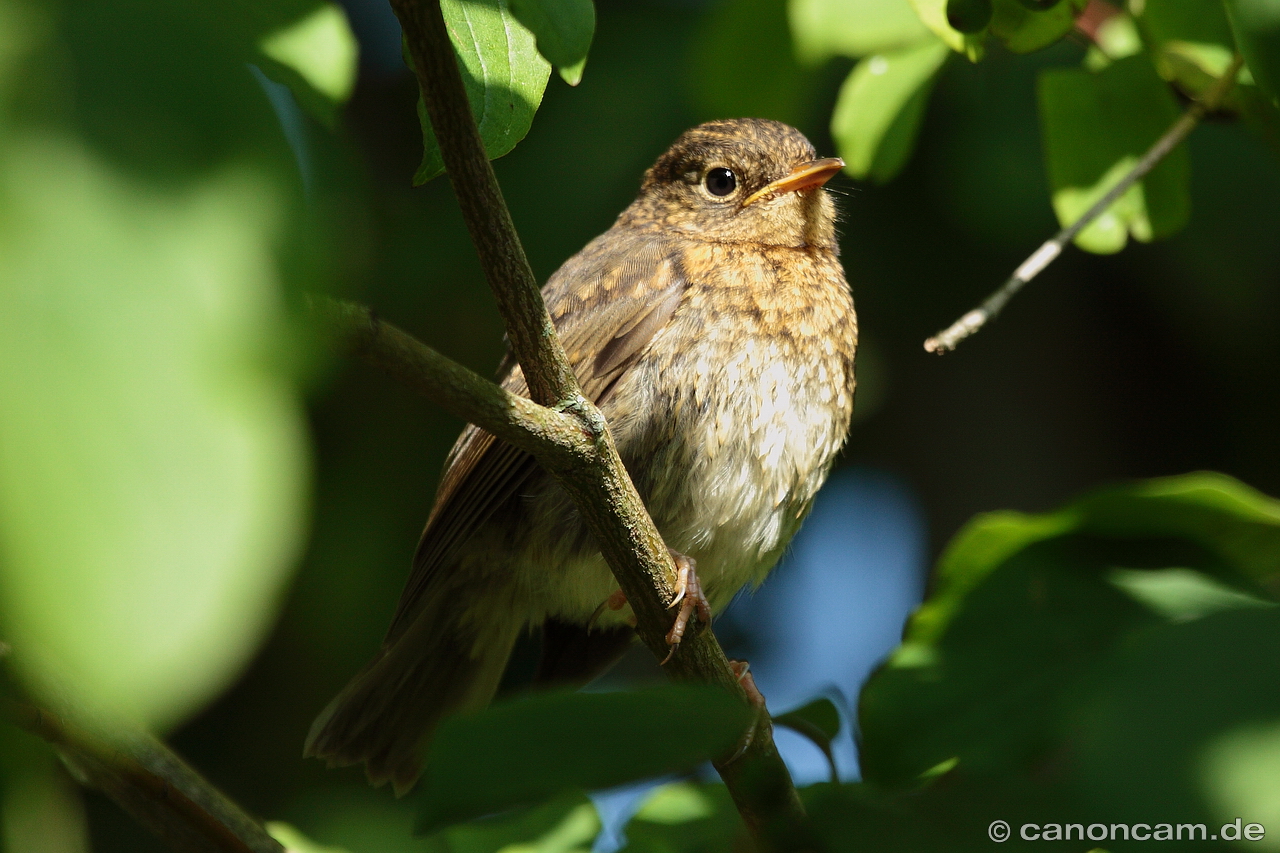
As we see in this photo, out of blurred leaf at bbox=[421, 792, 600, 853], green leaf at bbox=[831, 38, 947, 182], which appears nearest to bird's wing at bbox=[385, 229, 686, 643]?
green leaf at bbox=[831, 38, 947, 182]

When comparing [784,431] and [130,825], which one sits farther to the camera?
[130,825]

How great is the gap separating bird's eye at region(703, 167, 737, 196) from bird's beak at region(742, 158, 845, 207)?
99 mm

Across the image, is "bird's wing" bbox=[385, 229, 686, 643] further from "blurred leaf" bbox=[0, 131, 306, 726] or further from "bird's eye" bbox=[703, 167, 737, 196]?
"blurred leaf" bbox=[0, 131, 306, 726]

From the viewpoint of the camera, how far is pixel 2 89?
0.58 meters

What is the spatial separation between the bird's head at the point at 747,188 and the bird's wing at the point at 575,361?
0.35 meters

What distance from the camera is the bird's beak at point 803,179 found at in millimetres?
3398

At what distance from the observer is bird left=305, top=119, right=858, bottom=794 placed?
9.78 ft

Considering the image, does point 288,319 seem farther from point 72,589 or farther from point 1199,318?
point 1199,318

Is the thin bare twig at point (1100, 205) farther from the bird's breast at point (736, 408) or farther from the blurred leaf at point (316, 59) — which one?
the blurred leaf at point (316, 59)

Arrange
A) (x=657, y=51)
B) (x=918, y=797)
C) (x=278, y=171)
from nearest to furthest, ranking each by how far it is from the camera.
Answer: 1. (x=278, y=171)
2. (x=918, y=797)
3. (x=657, y=51)

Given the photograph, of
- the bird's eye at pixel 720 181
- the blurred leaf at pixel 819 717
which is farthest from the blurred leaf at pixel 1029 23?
the bird's eye at pixel 720 181

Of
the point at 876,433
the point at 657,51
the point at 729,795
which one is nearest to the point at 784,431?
the point at 729,795

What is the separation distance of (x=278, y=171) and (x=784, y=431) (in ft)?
8.21

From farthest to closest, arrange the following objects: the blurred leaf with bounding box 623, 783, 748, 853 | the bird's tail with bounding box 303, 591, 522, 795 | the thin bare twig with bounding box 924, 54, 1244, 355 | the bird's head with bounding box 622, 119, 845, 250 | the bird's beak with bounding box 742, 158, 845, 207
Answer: the bird's head with bounding box 622, 119, 845, 250, the bird's beak with bounding box 742, 158, 845, 207, the bird's tail with bounding box 303, 591, 522, 795, the thin bare twig with bounding box 924, 54, 1244, 355, the blurred leaf with bounding box 623, 783, 748, 853
